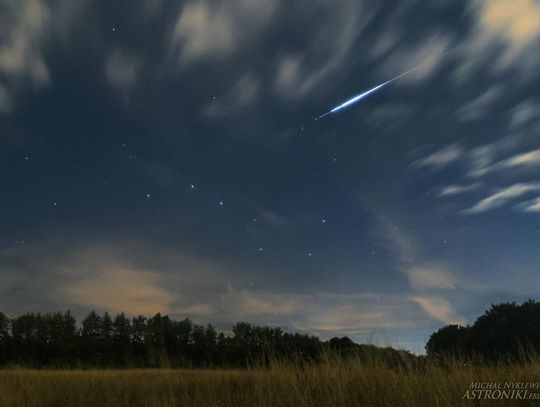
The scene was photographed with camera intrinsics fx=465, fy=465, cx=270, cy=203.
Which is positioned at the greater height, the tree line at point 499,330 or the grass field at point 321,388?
the tree line at point 499,330

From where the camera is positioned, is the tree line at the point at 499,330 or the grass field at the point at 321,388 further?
the tree line at the point at 499,330

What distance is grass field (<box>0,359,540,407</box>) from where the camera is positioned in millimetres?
9070

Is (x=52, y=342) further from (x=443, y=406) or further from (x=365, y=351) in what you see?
(x=443, y=406)

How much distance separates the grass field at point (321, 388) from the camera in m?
9.07

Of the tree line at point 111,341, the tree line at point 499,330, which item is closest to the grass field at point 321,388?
the tree line at point 111,341

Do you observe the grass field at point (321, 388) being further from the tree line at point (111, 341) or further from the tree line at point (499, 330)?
the tree line at point (499, 330)

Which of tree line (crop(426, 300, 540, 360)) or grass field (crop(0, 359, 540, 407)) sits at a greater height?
tree line (crop(426, 300, 540, 360))

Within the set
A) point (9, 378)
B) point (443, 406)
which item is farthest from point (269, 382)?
point (9, 378)

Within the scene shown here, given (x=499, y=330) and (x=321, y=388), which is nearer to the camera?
(x=321, y=388)

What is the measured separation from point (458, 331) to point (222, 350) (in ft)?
89.0

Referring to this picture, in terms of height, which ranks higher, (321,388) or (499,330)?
(499,330)

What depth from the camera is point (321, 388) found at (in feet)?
34.7

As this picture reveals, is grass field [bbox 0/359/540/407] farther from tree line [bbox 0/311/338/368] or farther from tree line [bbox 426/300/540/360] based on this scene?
tree line [bbox 426/300/540/360]

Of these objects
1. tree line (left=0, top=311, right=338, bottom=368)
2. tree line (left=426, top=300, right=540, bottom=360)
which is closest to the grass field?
tree line (left=0, top=311, right=338, bottom=368)
